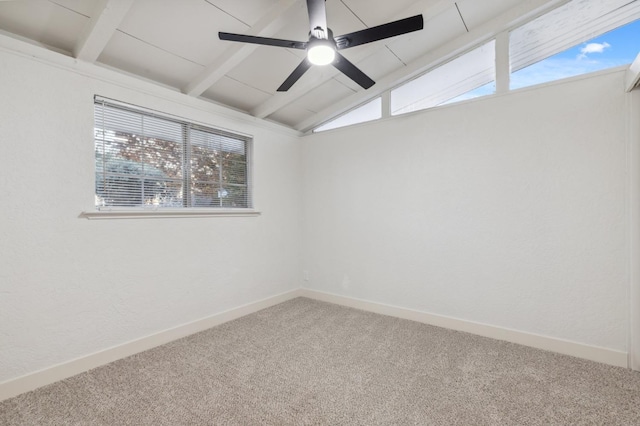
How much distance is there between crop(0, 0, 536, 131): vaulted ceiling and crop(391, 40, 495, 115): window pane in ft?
0.57

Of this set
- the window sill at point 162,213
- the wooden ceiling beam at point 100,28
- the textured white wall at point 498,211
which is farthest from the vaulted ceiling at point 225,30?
the window sill at point 162,213

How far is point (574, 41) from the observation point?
2.41 m

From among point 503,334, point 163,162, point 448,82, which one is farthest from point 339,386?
point 448,82

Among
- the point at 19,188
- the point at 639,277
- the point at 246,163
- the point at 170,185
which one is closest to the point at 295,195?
the point at 246,163

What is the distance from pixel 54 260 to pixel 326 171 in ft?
9.10

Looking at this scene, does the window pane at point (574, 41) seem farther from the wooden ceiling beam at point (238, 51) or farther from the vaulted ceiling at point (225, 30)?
the wooden ceiling beam at point (238, 51)

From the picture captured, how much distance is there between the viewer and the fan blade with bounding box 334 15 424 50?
5.36 ft

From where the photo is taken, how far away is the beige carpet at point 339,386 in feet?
5.47

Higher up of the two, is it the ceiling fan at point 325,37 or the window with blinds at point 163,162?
the ceiling fan at point 325,37

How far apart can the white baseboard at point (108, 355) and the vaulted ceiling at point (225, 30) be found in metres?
2.21

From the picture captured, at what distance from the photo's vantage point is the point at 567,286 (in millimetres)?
2371

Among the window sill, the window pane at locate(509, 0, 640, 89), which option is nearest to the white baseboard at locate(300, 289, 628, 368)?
the window sill

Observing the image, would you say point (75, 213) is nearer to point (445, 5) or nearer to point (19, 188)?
point (19, 188)

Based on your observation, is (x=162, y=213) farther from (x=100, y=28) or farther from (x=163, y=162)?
(x=100, y=28)
